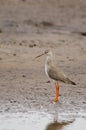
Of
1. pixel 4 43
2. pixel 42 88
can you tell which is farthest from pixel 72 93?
pixel 4 43

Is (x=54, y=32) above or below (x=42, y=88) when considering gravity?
below

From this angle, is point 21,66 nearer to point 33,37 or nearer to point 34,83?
point 34,83

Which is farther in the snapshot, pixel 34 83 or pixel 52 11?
pixel 52 11

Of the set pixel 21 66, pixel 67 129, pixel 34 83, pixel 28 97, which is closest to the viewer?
pixel 67 129

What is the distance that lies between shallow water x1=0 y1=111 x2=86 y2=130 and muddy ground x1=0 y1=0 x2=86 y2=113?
0.98 ft

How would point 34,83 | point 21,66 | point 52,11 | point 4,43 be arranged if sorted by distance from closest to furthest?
point 34,83, point 21,66, point 4,43, point 52,11

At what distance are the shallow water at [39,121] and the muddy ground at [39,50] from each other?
30 centimetres

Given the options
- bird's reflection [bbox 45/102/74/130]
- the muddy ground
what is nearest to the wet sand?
the muddy ground

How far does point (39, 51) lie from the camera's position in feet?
48.9

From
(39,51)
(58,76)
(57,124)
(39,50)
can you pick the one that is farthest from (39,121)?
(39,50)

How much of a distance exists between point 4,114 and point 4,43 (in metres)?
5.45

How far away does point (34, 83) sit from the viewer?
1237 cm

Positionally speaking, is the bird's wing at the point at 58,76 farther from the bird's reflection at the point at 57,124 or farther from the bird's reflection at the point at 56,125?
the bird's reflection at the point at 56,125

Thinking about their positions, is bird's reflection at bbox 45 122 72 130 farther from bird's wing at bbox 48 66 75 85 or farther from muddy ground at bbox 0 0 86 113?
bird's wing at bbox 48 66 75 85
